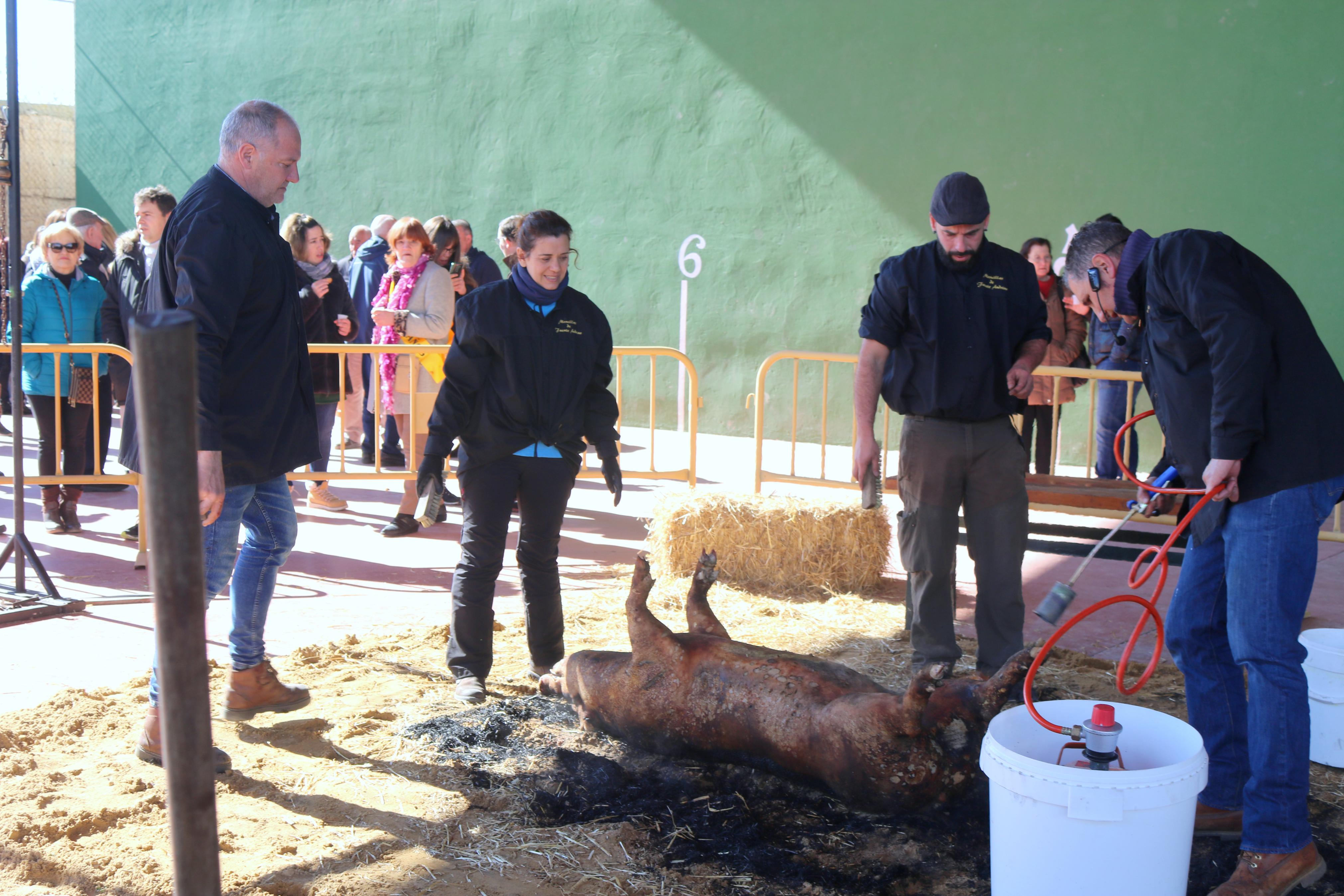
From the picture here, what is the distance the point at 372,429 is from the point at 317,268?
290 centimetres

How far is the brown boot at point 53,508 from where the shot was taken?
Answer: 6.78 meters

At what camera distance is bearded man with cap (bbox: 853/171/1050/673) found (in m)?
4.11

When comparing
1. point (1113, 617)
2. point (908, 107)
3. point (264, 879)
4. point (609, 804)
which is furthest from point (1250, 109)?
point (264, 879)

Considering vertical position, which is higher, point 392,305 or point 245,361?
point 392,305

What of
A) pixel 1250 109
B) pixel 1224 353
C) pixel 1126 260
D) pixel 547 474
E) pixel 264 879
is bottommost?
pixel 264 879

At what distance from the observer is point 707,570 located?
3676mm

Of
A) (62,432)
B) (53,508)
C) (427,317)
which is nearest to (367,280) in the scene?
(427,317)

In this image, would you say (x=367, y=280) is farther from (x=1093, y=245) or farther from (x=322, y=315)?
(x=1093, y=245)

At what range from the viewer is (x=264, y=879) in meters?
2.73

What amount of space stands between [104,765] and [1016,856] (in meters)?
2.71

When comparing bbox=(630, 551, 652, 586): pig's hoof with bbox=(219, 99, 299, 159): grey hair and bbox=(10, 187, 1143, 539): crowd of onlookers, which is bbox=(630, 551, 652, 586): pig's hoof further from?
bbox=(10, 187, 1143, 539): crowd of onlookers

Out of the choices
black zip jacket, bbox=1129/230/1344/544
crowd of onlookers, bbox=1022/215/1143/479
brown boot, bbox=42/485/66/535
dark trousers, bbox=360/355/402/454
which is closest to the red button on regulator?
black zip jacket, bbox=1129/230/1344/544

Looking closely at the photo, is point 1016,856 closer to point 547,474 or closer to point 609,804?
point 609,804

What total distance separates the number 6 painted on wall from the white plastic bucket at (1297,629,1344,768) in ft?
26.9
